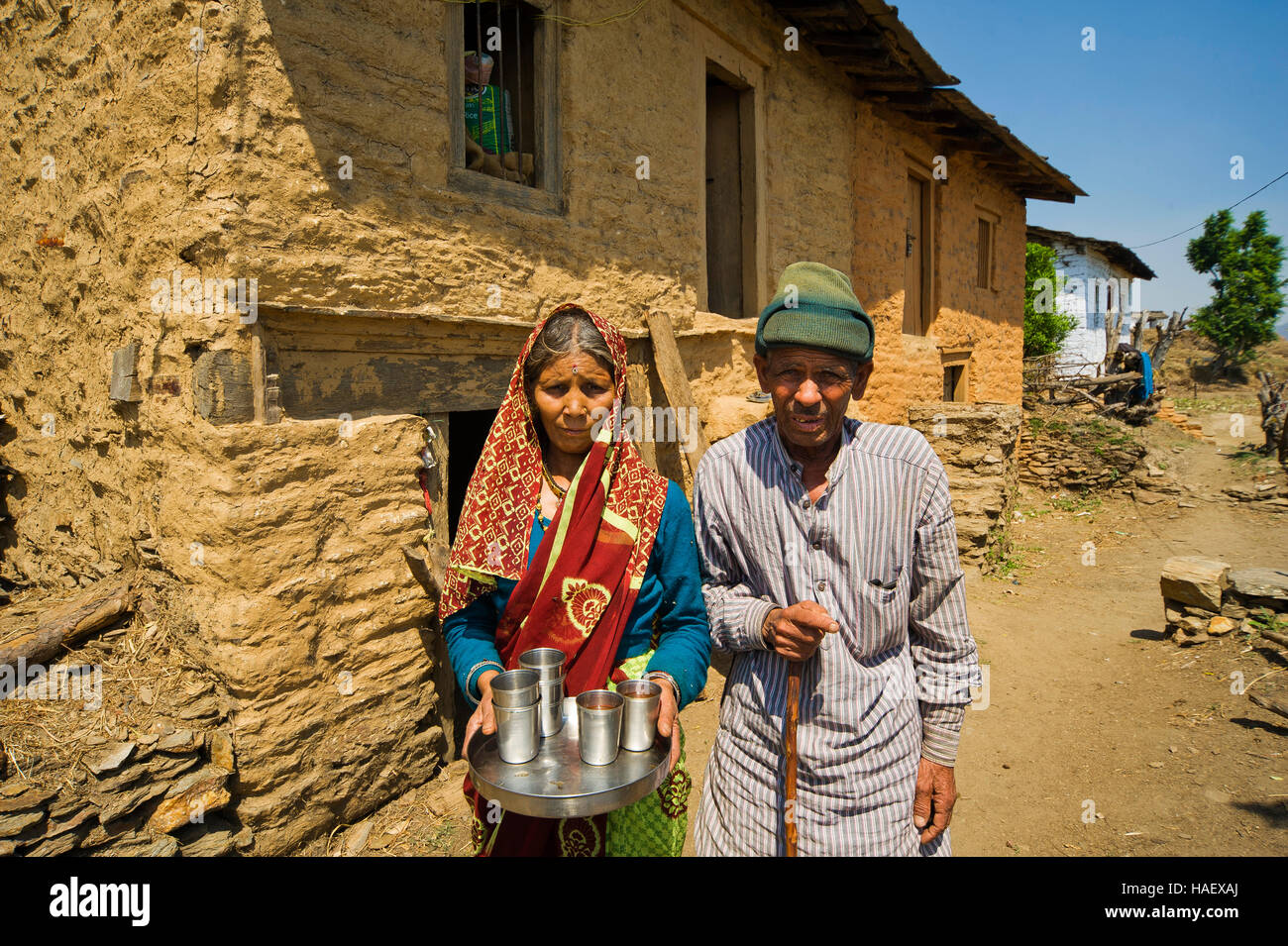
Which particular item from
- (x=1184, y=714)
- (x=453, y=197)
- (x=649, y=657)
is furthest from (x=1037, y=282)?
(x=649, y=657)

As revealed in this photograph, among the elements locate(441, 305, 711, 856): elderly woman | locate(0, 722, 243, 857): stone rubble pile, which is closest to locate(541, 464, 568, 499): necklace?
locate(441, 305, 711, 856): elderly woman

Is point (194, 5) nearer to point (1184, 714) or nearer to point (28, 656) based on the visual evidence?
point (28, 656)

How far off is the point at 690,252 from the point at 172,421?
345cm

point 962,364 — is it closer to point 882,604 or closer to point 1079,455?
point 1079,455

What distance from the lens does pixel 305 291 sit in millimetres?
2885

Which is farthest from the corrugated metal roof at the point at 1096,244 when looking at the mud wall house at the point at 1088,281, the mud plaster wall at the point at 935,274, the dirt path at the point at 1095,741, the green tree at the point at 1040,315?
the dirt path at the point at 1095,741

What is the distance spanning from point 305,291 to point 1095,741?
16.1 ft

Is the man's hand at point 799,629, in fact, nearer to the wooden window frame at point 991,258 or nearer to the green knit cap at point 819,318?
the green knit cap at point 819,318

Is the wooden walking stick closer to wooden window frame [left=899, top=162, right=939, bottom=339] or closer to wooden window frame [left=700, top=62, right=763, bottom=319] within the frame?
wooden window frame [left=700, top=62, right=763, bottom=319]

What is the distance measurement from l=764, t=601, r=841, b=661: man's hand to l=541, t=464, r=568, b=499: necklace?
61 centimetres

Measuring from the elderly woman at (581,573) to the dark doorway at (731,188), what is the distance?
14.8ft

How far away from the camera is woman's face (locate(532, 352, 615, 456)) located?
172cm

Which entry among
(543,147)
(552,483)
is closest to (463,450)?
(543,147)

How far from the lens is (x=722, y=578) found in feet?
5.75
